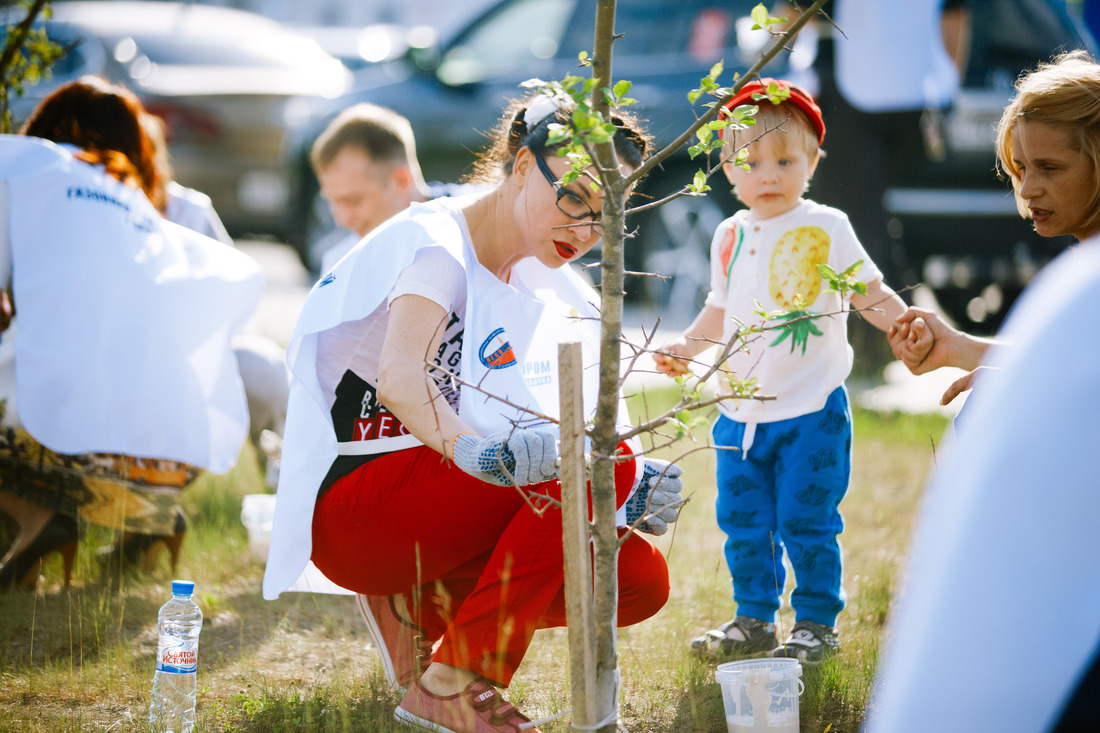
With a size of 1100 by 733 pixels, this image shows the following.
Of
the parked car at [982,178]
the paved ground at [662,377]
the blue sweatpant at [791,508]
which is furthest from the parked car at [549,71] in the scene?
the blue sweatpant at [791,508]

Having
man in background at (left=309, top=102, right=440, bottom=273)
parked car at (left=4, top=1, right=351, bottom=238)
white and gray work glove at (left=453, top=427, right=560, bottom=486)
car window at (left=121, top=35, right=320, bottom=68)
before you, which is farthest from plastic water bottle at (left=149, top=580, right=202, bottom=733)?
car window at (left=121, top=35, right=320, bottom=68)

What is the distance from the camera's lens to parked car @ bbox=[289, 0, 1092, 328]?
18.8 ft

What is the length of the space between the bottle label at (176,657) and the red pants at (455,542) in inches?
12.0

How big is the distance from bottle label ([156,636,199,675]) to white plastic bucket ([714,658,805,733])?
1071mm

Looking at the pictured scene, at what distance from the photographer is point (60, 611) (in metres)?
2.87

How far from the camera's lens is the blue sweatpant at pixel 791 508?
2.67 m

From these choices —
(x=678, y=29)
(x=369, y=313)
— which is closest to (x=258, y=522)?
(x=369, y=313)

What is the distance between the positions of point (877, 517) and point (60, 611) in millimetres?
2626

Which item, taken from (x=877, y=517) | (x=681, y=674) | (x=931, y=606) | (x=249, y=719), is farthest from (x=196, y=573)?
(x=931, y=606)

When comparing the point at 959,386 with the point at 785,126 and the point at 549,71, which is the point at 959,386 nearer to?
the point at 785,126

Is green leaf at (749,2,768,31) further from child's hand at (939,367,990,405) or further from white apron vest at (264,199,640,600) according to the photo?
child's hand at (939,367,990,405)

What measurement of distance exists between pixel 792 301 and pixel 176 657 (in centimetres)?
161

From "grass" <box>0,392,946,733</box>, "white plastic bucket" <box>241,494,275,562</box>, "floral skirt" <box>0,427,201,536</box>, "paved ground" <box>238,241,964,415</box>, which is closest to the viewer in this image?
"grass" <box>0,392,946,733</box>

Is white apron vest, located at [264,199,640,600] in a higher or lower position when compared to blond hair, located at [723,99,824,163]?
lower
